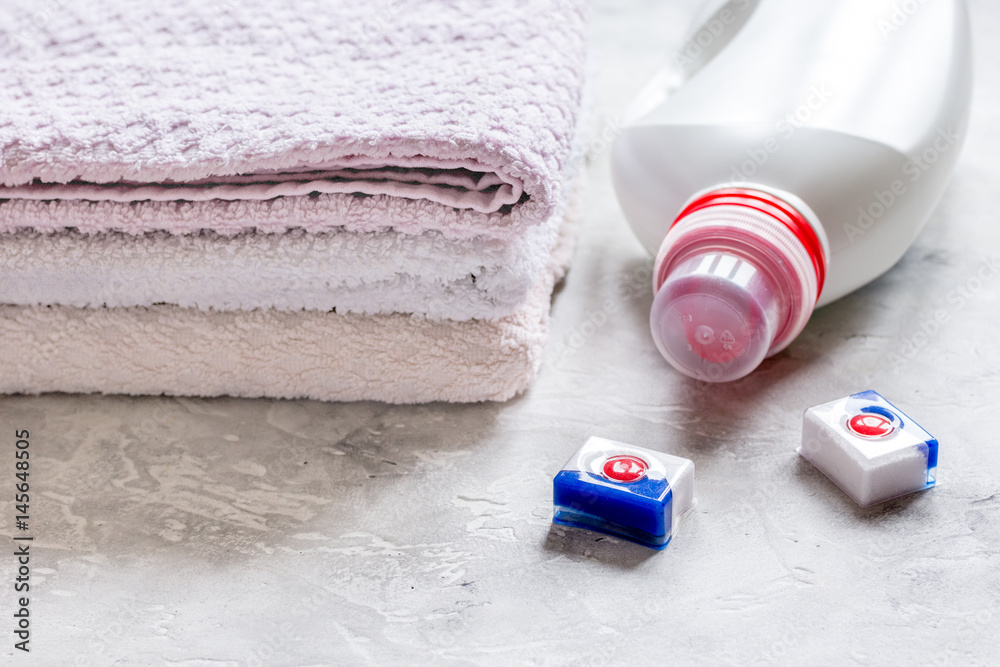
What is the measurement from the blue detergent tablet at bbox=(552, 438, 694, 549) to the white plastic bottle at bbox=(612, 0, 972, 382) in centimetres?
7

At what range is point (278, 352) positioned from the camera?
19.3 inches

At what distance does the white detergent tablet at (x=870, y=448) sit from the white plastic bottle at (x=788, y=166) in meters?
0.05

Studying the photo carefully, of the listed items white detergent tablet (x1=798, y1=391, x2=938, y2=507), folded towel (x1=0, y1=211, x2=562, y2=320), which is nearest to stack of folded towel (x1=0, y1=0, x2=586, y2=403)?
folded towel (x1=0, y1=211, x2=562, y2=320)

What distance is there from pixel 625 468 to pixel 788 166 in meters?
0.19

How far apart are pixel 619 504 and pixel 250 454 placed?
193mm

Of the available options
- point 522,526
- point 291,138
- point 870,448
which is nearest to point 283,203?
point 291,138

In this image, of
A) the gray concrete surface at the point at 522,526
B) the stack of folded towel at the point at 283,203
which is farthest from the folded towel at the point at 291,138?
the gray concrete surface at the point at 522,526

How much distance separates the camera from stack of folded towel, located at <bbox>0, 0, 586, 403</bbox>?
0.43m

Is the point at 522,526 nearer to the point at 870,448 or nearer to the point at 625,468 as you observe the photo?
the point at 625,468

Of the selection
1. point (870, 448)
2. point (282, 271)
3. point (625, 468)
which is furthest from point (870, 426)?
point (282, 271)

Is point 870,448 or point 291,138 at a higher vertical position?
point 291,138

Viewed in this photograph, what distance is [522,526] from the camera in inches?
16.6

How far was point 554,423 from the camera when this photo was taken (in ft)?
1.60

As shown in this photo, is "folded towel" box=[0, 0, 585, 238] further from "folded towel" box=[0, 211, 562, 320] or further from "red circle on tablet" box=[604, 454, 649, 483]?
"red circle on tablet" box=[604, 454, 649, 483]
